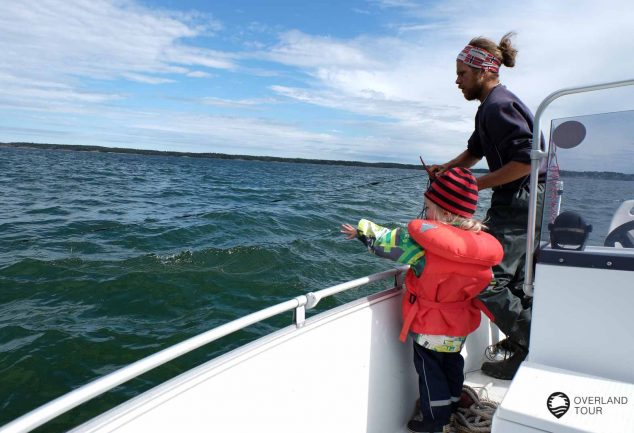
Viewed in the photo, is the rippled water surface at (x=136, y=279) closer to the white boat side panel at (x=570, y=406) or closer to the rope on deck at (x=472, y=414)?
the white boat side panel at (x=570, y=406)

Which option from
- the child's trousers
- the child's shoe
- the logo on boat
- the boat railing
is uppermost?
the boat railing

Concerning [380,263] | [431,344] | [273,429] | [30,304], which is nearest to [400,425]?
[431,344]

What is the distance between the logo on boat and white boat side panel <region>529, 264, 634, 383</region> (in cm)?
29

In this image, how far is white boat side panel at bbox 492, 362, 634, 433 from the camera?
1.29 m

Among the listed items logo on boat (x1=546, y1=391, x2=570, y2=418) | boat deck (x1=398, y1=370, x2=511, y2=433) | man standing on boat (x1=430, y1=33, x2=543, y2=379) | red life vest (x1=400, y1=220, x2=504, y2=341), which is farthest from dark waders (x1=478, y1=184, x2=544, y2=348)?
logo on boat (x1=546, y1=391, x2=570, y2=418)

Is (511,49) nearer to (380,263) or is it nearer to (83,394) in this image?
(83,394)

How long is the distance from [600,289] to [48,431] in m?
3.34

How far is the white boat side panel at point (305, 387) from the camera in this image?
1398 mm

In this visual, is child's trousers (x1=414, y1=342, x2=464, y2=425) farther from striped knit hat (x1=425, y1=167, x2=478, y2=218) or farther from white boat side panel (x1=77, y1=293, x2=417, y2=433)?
striped knit hat (x1=425, y1=167, x2=478, y2=218)

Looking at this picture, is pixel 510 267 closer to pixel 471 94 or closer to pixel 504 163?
pixel 504 163

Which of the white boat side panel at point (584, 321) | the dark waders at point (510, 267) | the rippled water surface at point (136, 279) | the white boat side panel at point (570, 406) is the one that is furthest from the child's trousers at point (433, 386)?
the rippled water surface at point (136, 279)

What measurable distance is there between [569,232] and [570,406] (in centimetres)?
66

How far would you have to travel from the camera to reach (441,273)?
78.4 inches

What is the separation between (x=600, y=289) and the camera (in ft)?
5.19
